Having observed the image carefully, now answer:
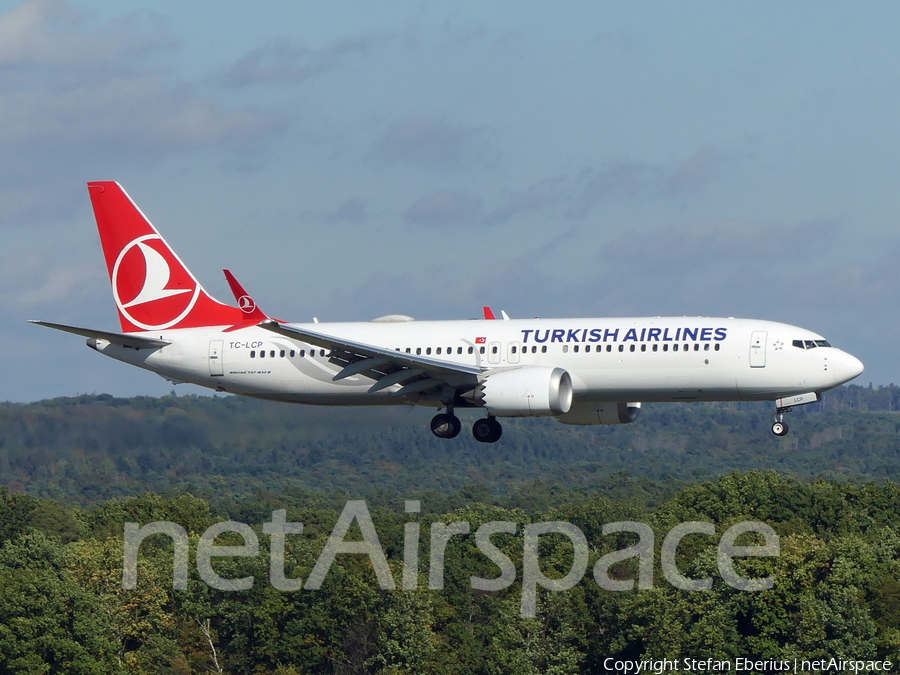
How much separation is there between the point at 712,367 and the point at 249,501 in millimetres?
127072

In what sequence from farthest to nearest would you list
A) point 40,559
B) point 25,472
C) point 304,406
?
point 40,559 < point 25,472 < point 304,406

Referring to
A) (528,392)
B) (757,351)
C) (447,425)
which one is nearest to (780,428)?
(757,351)

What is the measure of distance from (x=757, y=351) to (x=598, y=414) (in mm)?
7068

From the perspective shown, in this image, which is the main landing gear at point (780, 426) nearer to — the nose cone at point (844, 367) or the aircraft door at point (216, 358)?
the nose cone at point (844, 367)

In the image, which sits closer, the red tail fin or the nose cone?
the nose cone

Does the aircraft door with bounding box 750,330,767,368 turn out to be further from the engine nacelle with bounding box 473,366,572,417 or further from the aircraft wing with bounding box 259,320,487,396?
the aircraft wing with bounding box 259,320,487,396

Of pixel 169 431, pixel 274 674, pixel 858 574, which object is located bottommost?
pixel 274 674

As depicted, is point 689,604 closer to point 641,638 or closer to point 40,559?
point 641,638

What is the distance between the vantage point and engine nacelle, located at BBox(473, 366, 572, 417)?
51156mm

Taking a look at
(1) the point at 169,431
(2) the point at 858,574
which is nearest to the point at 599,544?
(2) the point at 858,574

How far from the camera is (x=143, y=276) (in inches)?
2398

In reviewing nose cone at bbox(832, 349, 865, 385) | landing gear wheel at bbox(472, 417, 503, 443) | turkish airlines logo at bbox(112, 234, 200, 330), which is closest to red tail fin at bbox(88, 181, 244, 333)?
turkish airlines logo at bbox(112, 234, 200, 330)

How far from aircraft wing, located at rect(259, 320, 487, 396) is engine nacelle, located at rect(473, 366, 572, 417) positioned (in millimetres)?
939

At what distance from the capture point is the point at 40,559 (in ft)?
379
